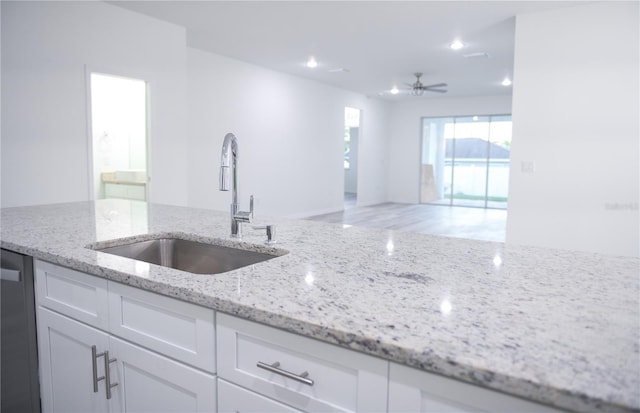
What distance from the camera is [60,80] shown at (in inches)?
149

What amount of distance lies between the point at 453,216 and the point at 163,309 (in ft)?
27.2

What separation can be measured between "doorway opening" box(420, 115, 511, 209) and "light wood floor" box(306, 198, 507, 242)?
505 mm

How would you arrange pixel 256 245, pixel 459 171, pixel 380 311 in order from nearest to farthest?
pixel 380 311 < pixel 256 245 < pixel 459 171

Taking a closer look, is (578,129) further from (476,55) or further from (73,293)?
(73,293)

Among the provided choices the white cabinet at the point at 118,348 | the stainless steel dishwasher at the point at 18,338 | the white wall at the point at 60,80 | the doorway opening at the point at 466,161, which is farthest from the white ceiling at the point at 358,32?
the white cabinet at the point at 118,348

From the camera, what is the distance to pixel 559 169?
4277mm

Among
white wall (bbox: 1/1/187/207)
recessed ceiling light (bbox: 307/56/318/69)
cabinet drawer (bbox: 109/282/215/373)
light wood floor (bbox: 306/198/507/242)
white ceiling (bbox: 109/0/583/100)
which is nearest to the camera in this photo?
cabinet drawer (bbox: 109/282/215/373)

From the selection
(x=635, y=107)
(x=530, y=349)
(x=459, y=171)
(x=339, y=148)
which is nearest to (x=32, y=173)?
(x=530, y=349)

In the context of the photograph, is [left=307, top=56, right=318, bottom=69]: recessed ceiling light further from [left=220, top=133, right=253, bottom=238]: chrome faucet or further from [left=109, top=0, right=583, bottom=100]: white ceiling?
[left=220, top=133, right=253, bottom=238]: chrome faucet

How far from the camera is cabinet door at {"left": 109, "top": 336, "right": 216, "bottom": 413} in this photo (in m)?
1.01

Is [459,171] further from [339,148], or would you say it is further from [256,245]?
[256,245]

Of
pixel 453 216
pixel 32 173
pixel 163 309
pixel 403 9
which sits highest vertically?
pixel 403 9

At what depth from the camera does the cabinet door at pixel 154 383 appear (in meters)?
1.01

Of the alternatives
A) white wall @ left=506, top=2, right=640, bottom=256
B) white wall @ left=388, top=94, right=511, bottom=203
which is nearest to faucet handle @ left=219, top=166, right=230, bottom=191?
white wall @ left=506, top=2, right=640, bottom=256
